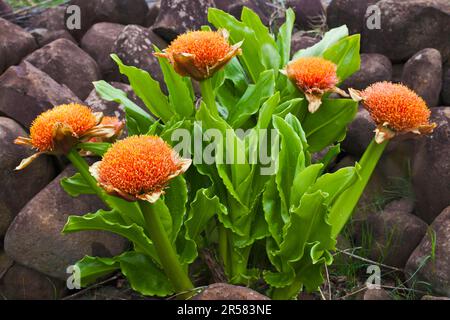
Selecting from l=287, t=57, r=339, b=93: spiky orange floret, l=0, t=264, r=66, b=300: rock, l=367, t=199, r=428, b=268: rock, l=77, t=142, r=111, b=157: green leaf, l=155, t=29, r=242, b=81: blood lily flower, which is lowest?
l=0, t=264, r=66, b=300: rock

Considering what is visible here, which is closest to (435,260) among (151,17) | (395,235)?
(395,235)

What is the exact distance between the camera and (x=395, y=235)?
1.74 m

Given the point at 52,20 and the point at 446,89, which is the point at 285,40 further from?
the point at 52,20

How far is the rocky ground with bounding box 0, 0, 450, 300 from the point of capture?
5.45 feet

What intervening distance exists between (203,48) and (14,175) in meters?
0.79

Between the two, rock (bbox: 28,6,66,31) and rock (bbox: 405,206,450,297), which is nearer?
rock (bbox: 405,206,450,297)

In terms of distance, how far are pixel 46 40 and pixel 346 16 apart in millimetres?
1324

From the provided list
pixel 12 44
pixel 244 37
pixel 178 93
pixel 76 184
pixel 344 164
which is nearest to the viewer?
pixel 76 184

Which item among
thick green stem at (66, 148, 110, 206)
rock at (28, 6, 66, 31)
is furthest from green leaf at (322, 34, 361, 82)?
rock at (28, 6, 66, 31)

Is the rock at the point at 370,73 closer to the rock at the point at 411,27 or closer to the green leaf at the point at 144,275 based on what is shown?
the rock at the point at 411,27

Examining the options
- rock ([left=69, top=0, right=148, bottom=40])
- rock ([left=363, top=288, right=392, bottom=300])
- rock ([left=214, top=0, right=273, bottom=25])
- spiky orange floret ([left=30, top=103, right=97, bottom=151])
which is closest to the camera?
spiky orange floret ([left=30, top=103, right=97, bottom=151])

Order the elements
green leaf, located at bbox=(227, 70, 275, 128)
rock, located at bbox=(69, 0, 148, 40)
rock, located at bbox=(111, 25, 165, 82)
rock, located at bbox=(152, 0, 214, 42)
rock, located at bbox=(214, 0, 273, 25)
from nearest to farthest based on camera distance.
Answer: green leaf, located at bbox=(227, 70, 275, 128) < rock, located at bbox=(111, 25, 165, 82) < rock, located at bbox=(152, 0, 214, 42) < rock, located at bbox=(214, 0, 273, 25) < rock, located at bbox=(69, 0, 148, 40)

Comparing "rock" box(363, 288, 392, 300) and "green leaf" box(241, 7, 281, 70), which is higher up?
"green leaf" box(241, 7, 281, 70)

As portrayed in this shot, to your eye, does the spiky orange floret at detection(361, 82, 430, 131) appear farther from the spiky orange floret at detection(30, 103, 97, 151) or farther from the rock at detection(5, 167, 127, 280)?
the rock at detection(5, 167, 127, 280)
